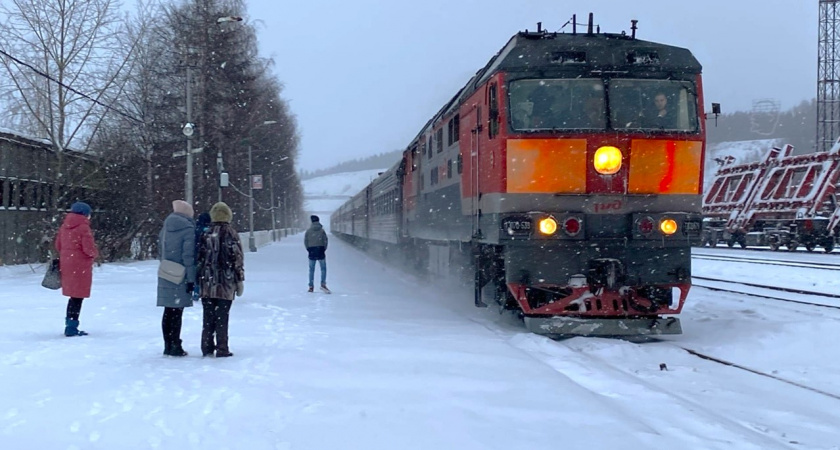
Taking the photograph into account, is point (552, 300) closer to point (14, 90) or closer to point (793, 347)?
point (793, 347)

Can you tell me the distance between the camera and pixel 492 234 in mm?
9328

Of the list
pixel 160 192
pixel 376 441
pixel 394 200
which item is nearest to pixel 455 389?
pixel 376 441

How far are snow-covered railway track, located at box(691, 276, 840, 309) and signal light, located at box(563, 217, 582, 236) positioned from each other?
204 inches

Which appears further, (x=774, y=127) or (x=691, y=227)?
(x=774, y=127)

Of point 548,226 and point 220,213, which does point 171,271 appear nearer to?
point 220,213

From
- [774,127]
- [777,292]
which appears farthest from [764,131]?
[777,292]

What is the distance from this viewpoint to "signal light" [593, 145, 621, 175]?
898 cm

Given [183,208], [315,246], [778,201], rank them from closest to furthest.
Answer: [183,208] → [315,246] → [778,201]

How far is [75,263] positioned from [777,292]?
11.9m

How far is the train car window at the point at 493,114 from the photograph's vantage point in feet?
30.2

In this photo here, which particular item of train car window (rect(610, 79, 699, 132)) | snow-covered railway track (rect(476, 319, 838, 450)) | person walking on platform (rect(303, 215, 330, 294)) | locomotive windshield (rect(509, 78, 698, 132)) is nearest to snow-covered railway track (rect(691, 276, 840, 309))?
train car window (rect(610, 79, 699, 132))

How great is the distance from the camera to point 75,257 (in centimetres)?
905

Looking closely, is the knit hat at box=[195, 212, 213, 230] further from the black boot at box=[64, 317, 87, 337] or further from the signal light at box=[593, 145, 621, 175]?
the signal light at box=[593, 145, 621, 175]

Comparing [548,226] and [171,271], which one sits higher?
[548,226]
